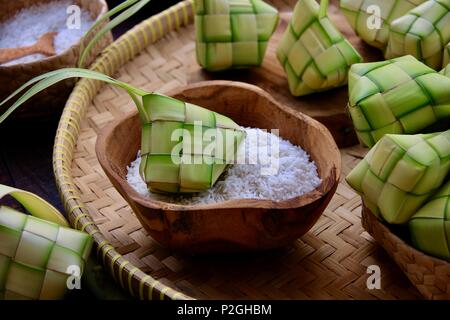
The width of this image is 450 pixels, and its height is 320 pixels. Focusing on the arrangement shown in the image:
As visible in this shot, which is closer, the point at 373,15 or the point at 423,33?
the point at 423,33

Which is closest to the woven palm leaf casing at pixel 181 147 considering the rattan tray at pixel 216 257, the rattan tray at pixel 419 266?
the rattan tray at pixel 216 257

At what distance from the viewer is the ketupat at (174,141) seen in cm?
87

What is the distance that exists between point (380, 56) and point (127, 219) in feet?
1.69

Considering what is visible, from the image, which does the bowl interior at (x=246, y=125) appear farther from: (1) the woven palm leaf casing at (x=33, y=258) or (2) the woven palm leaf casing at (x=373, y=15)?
(2) the woven palm leaf casing at (x=373, y=15)

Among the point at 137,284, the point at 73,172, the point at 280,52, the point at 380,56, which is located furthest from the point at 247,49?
the point at 137,284

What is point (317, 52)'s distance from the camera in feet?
3.55

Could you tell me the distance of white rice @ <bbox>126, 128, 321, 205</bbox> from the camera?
0.88 m

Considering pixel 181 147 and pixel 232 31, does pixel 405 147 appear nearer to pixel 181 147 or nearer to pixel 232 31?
pixel 181 147

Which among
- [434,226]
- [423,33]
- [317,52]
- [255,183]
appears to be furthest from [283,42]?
[434,226]

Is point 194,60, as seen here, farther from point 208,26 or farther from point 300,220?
point 300,220

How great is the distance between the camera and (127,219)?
38.7 inches

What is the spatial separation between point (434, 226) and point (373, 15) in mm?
463

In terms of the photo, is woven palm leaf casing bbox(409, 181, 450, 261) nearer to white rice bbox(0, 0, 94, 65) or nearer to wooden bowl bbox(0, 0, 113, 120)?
wooden bowl bbox(0, 0, 113, 120)
